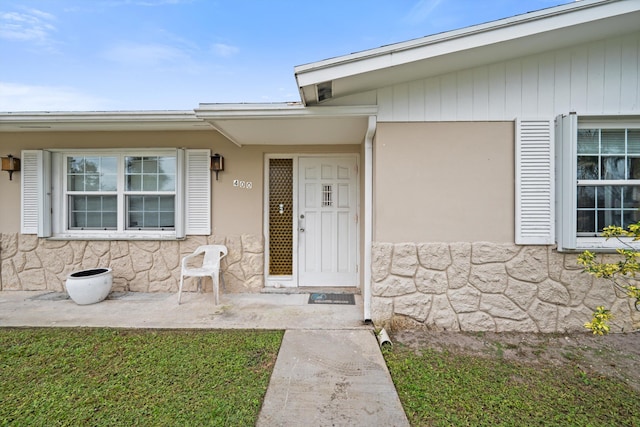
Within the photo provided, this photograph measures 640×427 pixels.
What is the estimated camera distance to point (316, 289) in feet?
14.9

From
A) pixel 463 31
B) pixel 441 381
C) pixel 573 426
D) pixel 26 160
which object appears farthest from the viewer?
pixel 26 160

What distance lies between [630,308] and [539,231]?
1.34 metres

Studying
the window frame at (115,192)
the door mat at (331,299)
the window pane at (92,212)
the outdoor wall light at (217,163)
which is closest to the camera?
the door mat at (331,299)

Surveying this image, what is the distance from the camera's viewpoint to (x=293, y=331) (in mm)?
3119

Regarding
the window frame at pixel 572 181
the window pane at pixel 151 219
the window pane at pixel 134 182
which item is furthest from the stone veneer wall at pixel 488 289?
the window pane at pixel 134 182

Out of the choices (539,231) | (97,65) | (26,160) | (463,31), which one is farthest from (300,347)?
(97,65)

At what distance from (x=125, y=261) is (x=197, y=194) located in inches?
61.4

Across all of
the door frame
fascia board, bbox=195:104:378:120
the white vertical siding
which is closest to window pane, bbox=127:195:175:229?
the door frame

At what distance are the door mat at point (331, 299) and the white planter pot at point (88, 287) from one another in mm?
2939

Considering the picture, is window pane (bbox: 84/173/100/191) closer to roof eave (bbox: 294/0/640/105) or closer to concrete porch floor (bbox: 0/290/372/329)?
concrete porch floor (bbox: 0/290/372/329)

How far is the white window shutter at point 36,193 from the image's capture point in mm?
4359

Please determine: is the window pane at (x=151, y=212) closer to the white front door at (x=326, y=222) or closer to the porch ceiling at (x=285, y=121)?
the porch ceiling at (x=285, y=121)

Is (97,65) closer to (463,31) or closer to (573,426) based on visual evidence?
(463,31)

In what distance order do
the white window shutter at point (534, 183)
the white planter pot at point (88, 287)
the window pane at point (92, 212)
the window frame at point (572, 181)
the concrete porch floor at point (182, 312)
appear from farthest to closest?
the window pane at point (92, 212), the white planter pot at point (88, 287), the concrete porch floor at point (182, 312), the white window shutter at point (534, 183), the window frame at point (572, 181)
